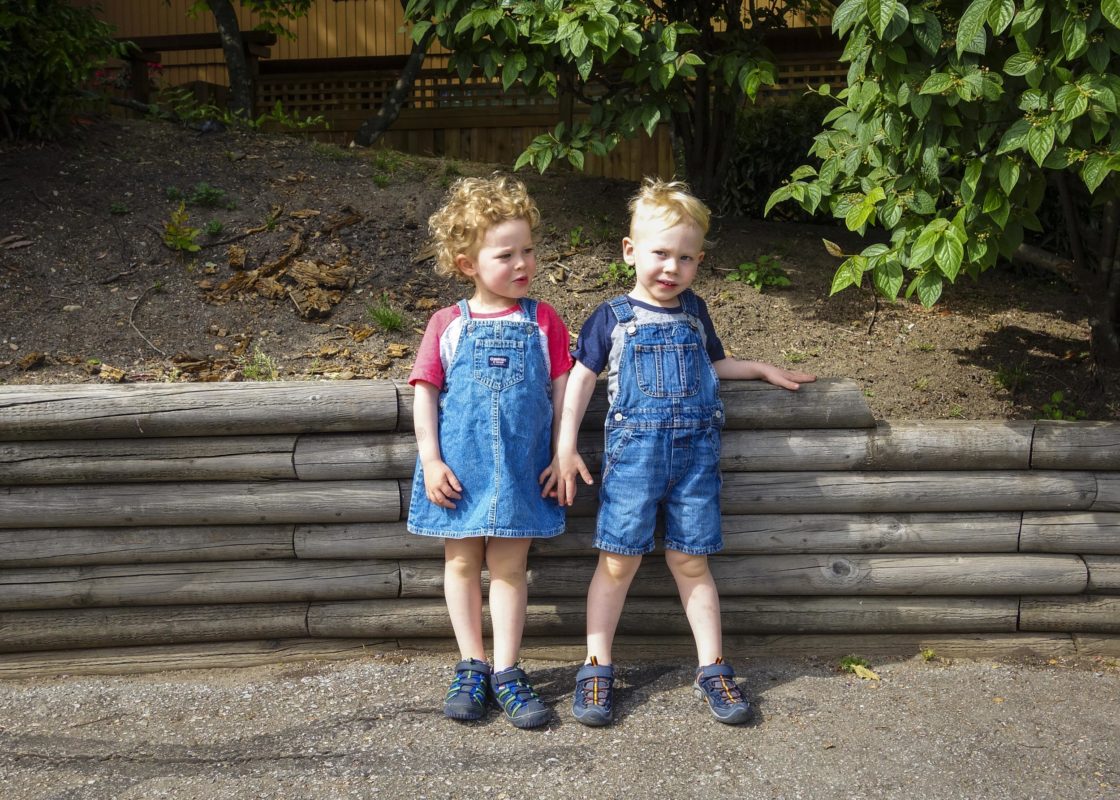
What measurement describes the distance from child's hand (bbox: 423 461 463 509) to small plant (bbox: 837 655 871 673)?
1.47m

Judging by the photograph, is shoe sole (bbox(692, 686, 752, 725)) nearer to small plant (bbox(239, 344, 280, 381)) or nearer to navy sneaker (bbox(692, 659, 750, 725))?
navy sneaker (bbox(692, 659, 750, 725))

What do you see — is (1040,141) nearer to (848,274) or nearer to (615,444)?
(848,274)

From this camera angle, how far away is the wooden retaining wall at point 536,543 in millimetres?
3502

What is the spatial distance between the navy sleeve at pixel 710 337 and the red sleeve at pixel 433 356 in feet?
2.58

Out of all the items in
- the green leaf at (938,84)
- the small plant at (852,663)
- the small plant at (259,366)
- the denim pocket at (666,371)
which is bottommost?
the small plant at (852,663)

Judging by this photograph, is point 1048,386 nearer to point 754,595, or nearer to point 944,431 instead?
point 944,431

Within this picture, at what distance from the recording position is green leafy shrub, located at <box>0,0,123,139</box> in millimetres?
5543

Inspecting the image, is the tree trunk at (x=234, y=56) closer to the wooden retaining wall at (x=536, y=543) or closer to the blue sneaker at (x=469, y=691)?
the wooden retaining wall at (x=536, y=543)

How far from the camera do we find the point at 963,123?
3.34 metres

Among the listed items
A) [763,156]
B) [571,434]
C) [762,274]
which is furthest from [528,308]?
[763,156]

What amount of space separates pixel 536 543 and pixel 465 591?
0.37 m

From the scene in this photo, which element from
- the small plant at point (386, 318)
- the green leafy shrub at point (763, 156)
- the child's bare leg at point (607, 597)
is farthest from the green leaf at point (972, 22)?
the green leafy shrub at point (763, 156)

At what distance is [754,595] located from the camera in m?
3.67

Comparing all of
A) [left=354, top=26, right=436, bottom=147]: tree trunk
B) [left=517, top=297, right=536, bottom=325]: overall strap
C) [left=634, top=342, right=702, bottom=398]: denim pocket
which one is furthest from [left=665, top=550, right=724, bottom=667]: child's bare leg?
[left=354, top=26, right=436, bottom=147]: tree trunk
